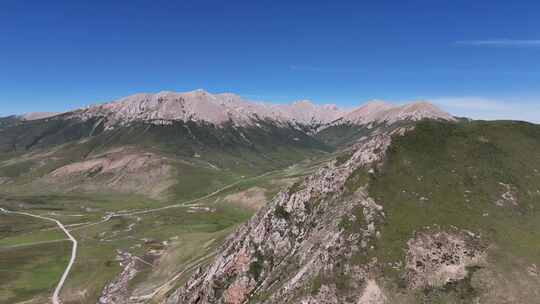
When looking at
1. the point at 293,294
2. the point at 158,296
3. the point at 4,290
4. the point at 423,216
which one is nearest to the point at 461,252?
the point at 423,216

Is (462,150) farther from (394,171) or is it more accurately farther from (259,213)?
(259,213)

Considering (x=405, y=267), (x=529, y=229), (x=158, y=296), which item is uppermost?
(x=529, y=229)

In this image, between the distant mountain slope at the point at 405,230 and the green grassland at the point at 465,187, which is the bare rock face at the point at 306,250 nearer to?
the distant mountain slope at the point at 405,230

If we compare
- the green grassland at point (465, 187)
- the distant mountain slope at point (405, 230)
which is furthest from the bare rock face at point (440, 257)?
the green grassland at point (465, 187)

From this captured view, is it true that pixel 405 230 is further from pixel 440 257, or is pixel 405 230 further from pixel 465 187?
pixel 465 187

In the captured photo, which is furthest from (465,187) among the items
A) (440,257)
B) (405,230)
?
(440,257)
